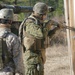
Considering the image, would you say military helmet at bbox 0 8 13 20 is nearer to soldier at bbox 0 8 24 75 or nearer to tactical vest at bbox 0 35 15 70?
soldier at bbox 0 8 24 75

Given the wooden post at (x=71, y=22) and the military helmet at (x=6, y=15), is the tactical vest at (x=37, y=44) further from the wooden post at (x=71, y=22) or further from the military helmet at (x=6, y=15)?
the military helmet at (x=6, y=15)

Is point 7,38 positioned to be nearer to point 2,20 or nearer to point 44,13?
point 2,20

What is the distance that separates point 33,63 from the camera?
6.04m

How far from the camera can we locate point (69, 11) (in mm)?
6160

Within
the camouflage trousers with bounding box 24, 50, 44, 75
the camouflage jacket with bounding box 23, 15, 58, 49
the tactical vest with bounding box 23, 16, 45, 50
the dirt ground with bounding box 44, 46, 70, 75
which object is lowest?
the dirt ground with bounding box 44, 46, 70, 75

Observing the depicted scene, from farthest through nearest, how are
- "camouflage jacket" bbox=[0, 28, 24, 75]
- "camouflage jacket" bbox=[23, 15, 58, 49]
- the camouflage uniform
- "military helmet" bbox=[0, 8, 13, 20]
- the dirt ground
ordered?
the dirt ground
the camouflage uniform
"camouflage jacket" bbox=[23, 15, 58, 49]
"military helmet" bbox=[0, 8, 13, 20]
"camouflage jacket" bbox=[0, 28, 24, 75]

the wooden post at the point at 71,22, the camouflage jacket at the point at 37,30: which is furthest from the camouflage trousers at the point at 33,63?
the wooden post at the point at 71,22

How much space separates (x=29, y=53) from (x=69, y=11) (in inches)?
36.7

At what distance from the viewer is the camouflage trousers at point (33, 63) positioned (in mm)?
6039

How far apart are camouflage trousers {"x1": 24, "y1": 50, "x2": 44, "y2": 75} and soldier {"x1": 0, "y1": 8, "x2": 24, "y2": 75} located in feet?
4.27

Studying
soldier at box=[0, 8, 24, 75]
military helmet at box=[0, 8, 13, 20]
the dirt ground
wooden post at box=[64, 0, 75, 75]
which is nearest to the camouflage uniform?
wooden post at box=[64, 0, 75, 75]

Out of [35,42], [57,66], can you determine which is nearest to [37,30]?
[35,42]

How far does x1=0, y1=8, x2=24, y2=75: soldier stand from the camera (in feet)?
15.3

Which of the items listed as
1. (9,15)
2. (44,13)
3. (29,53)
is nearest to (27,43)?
(29,53)
